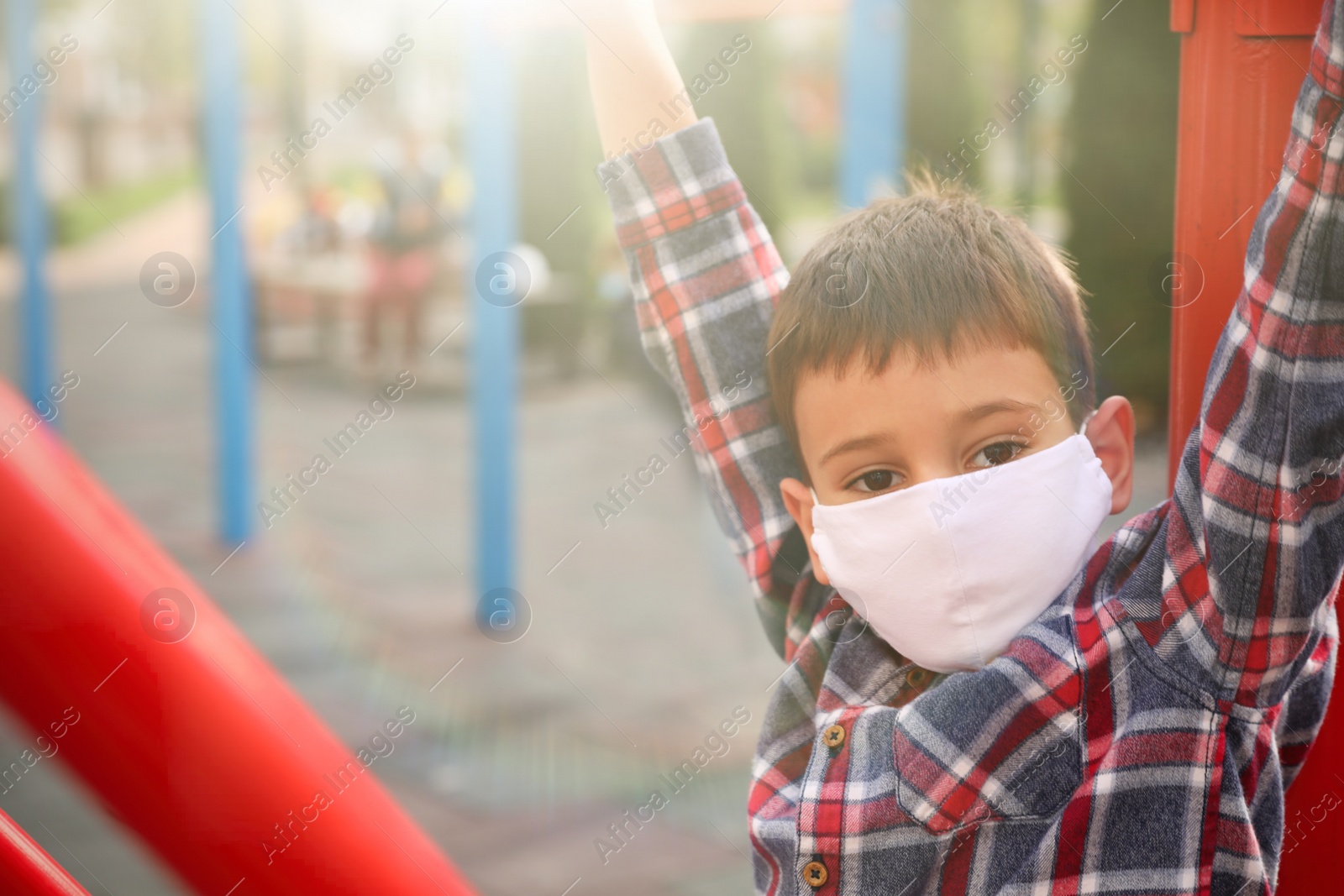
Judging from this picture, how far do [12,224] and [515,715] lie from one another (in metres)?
6.13

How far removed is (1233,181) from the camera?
0.87m

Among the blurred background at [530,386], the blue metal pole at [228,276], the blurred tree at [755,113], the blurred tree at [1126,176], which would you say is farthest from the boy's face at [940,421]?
the blurred tree at [755,113]

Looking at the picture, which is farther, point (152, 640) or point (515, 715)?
point (515, 715)

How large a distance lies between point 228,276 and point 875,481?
4416 mm

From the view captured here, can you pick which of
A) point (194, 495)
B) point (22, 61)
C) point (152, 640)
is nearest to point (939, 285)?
point (152, 640)

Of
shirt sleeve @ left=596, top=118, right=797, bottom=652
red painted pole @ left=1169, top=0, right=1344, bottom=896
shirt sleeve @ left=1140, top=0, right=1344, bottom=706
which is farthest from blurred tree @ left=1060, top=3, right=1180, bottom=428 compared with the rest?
shirt sleeve @ left=1140, top=0, right=1344, bottom=706

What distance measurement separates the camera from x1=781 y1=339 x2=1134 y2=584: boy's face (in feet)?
3.02

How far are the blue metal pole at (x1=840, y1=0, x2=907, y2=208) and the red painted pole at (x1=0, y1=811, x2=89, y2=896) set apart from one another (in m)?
2.74

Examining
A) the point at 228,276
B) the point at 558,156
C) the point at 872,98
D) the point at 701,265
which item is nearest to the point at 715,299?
the point at 701,265

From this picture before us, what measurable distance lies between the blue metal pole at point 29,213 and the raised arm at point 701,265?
674cm

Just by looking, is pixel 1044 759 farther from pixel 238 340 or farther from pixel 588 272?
pixel 588 272

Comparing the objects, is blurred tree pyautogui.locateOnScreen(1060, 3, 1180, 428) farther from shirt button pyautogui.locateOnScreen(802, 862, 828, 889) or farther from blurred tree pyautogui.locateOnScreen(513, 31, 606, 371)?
shirt button pyautogui.locateOnScreen(802, 862, 828, 889)

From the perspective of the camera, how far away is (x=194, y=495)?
20.6 feet

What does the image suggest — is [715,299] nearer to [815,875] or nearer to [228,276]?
[815,875]
